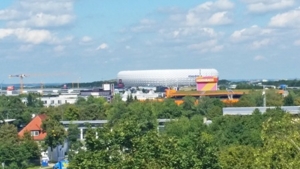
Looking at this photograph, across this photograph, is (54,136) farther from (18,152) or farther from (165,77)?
(165,77)

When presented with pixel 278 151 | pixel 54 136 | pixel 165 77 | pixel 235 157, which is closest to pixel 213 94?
pixel 54 136

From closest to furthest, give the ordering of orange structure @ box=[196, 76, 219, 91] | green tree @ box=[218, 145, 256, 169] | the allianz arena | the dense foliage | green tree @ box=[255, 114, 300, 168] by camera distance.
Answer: green tree @ box=[255, 114, 300, 168], the dense foliage, green tree @ box=[218, 145, 256, 169], orange structure @ box=[196, 76, 219, 91], the allianz arena

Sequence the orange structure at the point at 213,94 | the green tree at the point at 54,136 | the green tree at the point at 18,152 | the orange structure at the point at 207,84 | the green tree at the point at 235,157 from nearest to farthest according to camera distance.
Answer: the green tree at the point at 235,157 → the green tree at the point at 18,152 → the green tree at the point at 54,136 → the orange structure at the point at 213,94 → the orange structure at the point at 207,84

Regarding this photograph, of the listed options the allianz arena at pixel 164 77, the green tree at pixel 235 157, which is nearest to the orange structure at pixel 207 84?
the allianz arena at pixel 164 77

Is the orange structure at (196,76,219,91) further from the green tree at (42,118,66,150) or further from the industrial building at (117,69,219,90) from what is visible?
the green tree at (42,118,66,150)

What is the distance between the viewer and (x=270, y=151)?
885 inches

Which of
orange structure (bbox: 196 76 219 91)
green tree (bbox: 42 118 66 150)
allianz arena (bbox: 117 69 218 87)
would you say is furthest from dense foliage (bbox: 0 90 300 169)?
allianz arena (bbox: 117 69 218 87)

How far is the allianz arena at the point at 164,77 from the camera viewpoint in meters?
174

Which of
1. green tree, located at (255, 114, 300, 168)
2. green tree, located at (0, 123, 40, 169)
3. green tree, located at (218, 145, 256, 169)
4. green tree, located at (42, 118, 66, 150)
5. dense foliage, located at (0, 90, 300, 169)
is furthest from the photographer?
green tree, located at (42, 118, 66, 150)

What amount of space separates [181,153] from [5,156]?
19543 mm

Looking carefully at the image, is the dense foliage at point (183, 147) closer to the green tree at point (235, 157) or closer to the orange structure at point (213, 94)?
the green tree at point (235, 157)

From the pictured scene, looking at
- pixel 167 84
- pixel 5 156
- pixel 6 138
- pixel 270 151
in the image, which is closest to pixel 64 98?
pixel 167 84

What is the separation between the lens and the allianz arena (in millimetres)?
174000

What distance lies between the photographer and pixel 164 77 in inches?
6978
